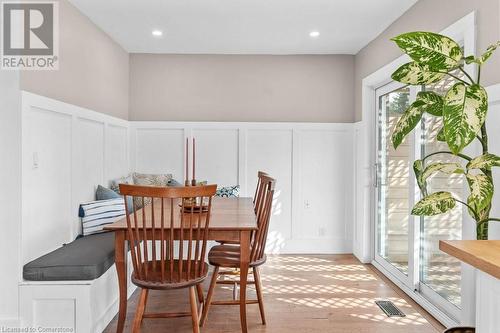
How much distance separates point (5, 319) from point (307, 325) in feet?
6.67

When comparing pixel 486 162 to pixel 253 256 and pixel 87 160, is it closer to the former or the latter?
pixel 253 256

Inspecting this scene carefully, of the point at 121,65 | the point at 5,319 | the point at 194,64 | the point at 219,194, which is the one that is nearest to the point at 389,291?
the point at 219,194

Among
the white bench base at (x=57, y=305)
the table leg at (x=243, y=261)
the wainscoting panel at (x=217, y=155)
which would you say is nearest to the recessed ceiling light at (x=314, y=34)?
the wainscoting panel at (x=217, y=155)

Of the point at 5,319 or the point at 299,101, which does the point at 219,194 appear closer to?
the point at 299,101

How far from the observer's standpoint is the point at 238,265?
266cm

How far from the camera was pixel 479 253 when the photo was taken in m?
1.24

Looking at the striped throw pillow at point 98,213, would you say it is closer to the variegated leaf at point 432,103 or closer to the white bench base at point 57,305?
the white bench base at point 57,305

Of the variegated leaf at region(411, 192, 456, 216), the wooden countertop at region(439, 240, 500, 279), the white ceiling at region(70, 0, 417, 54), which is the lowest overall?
the wooden countertop at region(439, 240, 500, 279)

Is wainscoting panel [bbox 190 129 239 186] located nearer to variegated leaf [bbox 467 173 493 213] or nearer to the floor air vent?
the floor air vent

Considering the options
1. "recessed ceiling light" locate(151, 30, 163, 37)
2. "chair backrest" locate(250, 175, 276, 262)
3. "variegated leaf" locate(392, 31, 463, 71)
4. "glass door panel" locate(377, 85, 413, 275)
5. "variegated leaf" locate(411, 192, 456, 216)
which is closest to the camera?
"variegated leaf" locate(392, 31, 463, 71)

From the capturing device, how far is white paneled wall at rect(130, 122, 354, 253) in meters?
4.90

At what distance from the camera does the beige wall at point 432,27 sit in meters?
2.25

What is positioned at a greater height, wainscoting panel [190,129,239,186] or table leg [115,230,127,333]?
wainscoting panel [190,129,239,186]

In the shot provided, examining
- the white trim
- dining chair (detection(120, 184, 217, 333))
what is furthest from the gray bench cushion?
the white trim
